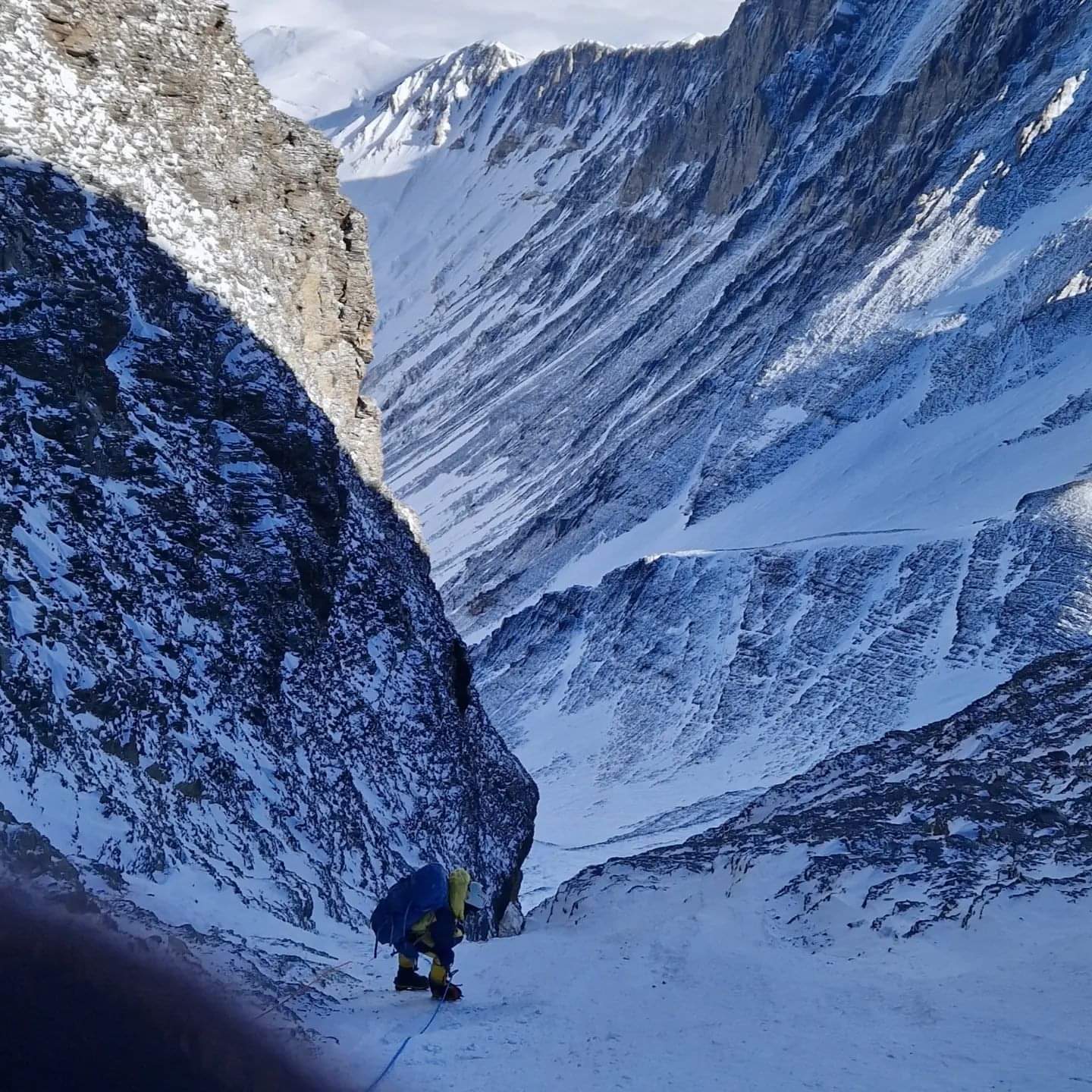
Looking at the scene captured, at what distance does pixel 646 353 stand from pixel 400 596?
81.4 m

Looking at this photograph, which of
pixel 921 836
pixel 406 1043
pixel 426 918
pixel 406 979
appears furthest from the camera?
pixel 921 836

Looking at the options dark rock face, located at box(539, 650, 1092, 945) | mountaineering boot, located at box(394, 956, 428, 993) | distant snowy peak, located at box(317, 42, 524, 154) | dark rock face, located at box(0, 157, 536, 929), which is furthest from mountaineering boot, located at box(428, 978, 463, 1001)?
distant snowy peak, located at box(317, 42, 524, 154)

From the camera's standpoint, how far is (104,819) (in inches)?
455

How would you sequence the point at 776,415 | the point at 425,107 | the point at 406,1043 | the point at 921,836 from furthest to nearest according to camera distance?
the point at 425,107 < the point at 776,415 < the point at 921,836 < the point at 406,1043

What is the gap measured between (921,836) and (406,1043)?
28.0ft

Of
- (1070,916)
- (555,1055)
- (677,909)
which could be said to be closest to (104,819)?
(555,1055)

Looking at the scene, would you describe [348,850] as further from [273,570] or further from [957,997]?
[957,997]

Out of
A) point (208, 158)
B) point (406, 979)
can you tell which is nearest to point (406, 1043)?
point (406, 979)

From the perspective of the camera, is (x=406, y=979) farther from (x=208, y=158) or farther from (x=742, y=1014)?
(x=208, y=158)

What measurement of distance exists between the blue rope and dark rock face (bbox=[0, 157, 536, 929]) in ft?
8.73

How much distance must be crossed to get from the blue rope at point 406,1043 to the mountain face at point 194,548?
4.57 ft

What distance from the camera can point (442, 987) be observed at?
32.2 feet

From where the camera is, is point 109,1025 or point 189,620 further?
point 189,620

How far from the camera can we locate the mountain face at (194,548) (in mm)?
12391
